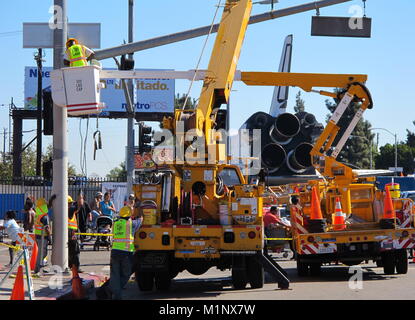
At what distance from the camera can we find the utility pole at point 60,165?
16125mm

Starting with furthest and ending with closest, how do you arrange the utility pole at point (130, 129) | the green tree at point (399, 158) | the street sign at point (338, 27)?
the green tree at point (399, 158) → the utility pole at point (130, 129) → the street sign at point (338, 27)

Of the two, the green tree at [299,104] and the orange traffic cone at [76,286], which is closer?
the orange traffic cone at [76,286]

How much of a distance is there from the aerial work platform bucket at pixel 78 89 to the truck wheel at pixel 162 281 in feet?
10.8

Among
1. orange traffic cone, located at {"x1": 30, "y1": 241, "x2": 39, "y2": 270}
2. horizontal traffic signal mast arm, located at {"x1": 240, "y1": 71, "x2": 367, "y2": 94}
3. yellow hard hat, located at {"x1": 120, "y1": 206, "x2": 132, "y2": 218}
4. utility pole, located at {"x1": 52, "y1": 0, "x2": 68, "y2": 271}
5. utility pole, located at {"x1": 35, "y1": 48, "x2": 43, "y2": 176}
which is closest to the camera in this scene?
yellow hard hat, located at {"x1": 120, "y1": 206, "x2": 132, "y2": 218}

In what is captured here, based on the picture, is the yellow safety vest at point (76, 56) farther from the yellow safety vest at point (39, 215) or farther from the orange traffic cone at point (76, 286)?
the orange traffic cone at point (76, 286)

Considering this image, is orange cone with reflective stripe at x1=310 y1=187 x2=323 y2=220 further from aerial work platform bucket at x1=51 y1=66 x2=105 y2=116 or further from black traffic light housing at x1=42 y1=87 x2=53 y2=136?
black traffic light housing at x1=42 y1=87 x2=53 y2=136

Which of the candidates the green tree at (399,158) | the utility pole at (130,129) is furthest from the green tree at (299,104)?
the utility pole at (130,129)

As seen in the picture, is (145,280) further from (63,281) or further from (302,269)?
(302,269)

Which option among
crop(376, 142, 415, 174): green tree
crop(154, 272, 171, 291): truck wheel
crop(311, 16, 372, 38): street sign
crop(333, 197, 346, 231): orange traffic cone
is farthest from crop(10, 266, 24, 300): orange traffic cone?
crop(376, 142, 415, 174): green tree

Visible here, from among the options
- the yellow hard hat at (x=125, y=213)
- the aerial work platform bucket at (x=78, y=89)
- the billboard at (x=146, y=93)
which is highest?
the billboard at (x=146, y=93)

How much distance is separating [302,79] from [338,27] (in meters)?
1.45

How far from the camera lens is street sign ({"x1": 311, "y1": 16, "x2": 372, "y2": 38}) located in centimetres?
1836

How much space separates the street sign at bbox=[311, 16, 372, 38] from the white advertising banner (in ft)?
61.4

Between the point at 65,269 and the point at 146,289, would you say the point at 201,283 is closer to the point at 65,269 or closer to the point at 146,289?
the point at 146,289
